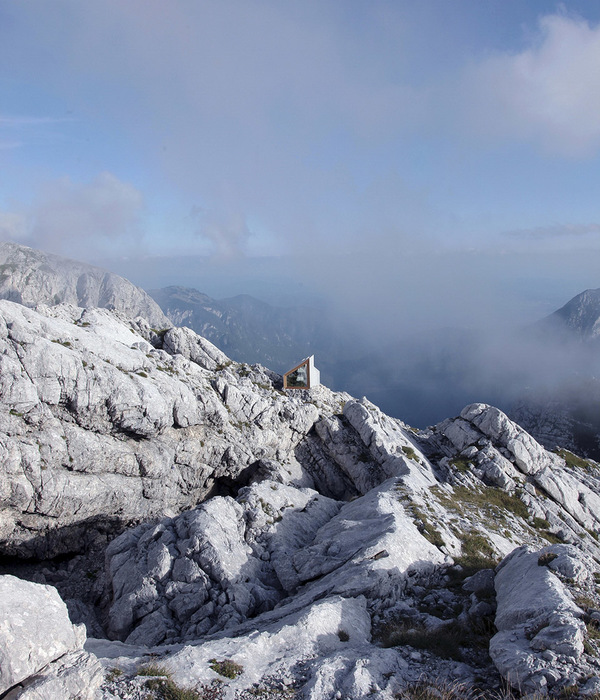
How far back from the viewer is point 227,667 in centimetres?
1364

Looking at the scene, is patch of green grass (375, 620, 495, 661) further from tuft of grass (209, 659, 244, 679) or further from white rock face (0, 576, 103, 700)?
white rock face (0, 576, 103, 700)

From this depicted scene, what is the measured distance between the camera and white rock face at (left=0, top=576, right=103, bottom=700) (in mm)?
10969

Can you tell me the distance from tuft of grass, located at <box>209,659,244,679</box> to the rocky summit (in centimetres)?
10

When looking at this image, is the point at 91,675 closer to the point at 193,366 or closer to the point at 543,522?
the point at 193,366

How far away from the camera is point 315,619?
663 inches

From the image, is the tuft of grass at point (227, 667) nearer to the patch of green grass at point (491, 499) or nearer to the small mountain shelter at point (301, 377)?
the patch of green grass at point (491, 499)

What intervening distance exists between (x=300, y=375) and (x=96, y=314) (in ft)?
101

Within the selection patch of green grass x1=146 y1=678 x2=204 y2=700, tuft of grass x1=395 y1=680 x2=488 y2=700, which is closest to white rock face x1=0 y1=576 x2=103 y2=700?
patch of green grass x1=146 y1=678 x2=204 y2=700

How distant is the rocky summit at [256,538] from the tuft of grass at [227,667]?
100mm

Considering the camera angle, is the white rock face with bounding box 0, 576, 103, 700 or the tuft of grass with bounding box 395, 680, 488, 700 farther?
the tuft of grass with bounding box 395, 680, 488, 700

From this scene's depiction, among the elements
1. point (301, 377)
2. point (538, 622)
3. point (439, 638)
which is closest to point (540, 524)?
point (439, 638)

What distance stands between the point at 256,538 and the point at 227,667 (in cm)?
1611

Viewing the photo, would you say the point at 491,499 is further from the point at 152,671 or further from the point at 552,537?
the point at 152,671

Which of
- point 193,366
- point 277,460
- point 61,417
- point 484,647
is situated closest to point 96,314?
point 193,366
